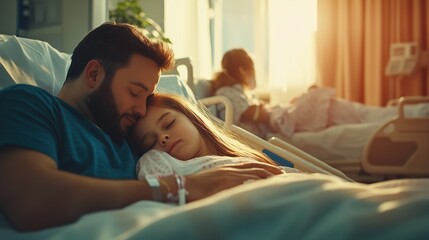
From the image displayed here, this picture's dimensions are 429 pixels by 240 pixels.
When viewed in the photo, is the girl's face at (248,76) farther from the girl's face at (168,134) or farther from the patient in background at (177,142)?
the girl's face at (168,134)

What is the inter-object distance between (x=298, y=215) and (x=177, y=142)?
77 cm

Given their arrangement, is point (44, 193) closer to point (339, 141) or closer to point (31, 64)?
point (31, 64)

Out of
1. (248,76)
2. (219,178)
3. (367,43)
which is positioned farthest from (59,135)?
(367,43)

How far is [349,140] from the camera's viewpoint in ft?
10.7

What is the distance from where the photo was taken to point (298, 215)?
0.48 metres

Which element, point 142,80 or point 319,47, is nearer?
point 142,80

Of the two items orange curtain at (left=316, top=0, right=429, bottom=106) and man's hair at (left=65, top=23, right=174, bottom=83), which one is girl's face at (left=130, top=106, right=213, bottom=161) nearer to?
man's hair at (left=65, top=23, right=174, bottom=83)

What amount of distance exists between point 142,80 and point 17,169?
460mm

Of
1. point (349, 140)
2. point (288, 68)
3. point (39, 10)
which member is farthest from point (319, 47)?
point (39, 10)

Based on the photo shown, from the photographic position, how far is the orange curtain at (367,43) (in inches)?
176

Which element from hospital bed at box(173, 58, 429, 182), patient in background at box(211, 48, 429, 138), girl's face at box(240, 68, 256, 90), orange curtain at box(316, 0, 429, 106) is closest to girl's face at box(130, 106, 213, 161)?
hospital bed at box(173, 58, 429, 182)

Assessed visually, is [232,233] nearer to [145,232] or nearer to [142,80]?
[145,232]

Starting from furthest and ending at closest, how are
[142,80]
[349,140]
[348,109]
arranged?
[348,109] < [349,140] < [142,80]

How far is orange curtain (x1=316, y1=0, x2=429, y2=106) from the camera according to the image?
14.7 feet
